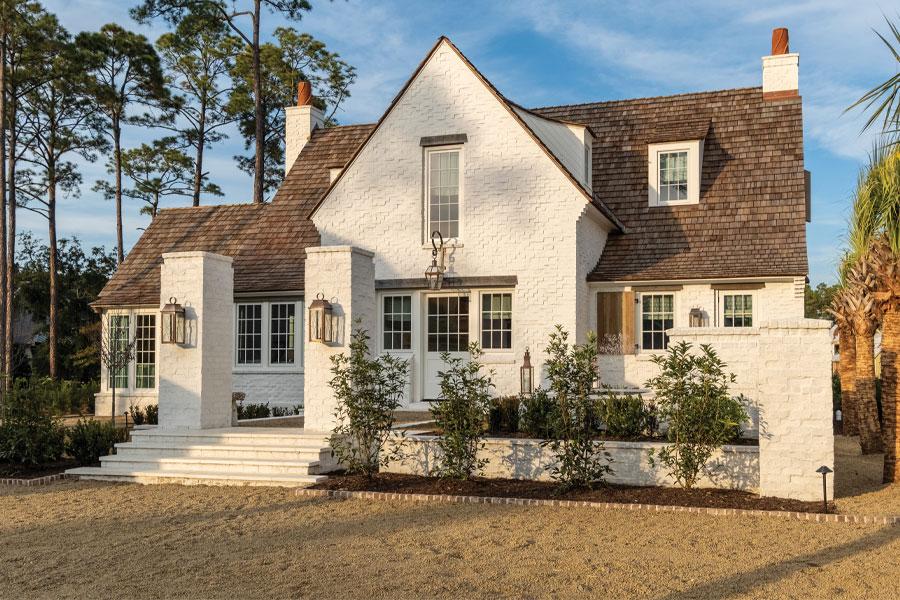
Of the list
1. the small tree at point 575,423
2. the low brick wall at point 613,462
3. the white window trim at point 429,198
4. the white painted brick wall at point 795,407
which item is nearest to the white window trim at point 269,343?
the white window trim at point 429,198

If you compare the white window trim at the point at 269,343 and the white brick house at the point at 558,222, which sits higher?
the white brick house at the point at 558,222

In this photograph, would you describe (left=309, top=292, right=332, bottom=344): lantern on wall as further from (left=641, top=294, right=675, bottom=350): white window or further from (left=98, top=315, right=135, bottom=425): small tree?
(left=98, top=315, right=135, bottom=425): small tree

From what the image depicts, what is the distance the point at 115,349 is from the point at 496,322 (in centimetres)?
953

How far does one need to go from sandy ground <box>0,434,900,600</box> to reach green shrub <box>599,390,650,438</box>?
6.70 feet

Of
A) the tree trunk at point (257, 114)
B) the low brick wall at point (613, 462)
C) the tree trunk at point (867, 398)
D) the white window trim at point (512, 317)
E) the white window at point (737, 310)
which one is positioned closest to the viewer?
the low brick wall at point (613, 462)

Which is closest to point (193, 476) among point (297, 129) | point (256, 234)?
point (256, 234)

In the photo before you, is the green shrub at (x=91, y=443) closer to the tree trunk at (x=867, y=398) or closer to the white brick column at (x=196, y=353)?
the white brick column at (x=196, y=353)

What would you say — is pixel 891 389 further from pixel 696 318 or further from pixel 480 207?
pixel 480 207

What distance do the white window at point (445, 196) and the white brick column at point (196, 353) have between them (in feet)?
16.8

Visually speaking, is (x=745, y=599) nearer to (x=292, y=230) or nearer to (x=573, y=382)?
(x=573, y=382)

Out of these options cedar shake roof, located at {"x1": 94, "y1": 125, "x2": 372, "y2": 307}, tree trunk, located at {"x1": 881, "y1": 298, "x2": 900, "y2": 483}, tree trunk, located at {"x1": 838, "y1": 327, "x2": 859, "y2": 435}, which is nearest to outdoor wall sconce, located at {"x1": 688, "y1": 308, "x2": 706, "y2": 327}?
tree trunk, located at {"x1": 838, "y1": 327, "x2": 859, "y2": 435}

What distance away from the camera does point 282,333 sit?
66.4 feet

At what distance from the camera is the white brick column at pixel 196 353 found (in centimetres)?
1355

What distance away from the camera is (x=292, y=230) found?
69.3 ft
